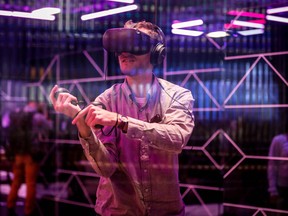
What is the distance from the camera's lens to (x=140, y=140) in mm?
1819

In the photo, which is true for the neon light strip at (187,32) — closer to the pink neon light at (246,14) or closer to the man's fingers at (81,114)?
the pink neon light at (246,14)

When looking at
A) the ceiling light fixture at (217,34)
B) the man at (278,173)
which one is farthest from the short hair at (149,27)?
the man at (278,173)

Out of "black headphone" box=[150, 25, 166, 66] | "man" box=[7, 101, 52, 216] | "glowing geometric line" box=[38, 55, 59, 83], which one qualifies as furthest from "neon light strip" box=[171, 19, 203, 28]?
"man" box=[7, 101, 52, 216]

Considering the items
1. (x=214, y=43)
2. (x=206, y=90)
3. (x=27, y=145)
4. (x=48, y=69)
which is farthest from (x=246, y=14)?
(x=27, y=145)

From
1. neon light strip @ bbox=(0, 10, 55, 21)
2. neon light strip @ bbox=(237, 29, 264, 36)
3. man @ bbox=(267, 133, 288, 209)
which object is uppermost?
neon light strip @ bbox=(0, 10, 55, 21)

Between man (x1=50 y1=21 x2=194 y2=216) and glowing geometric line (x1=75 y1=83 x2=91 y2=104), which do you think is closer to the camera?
man (x1=50 y1=21 x2=194 y2=216)

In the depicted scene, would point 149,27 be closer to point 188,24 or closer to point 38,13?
point 188,24

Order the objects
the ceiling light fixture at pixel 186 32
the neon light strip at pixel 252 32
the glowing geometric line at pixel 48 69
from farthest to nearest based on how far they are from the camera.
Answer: the glowing geometric line at pixel 48 69 → the neon light strip at pixel 252 32 → the ceiling light fixture at pixel 186 32

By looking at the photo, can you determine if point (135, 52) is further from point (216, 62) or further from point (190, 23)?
point (216, 62)

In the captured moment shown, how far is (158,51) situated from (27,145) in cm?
209

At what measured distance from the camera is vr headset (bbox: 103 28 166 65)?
1.85 m

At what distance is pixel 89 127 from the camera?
67.6 inches

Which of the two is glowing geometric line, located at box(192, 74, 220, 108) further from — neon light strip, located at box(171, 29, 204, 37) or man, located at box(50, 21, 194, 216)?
man, located at box(50, 21, 194, 216)

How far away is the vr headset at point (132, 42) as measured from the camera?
1.85 meters
